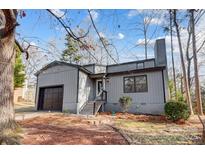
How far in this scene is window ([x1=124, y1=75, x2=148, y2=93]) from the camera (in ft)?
26.7

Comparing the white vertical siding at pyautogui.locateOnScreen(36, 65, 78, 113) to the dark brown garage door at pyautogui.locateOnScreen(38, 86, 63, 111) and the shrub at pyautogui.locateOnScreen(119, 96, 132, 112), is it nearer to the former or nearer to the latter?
the dark brown garage door at pyautogui.locateOnScreen(38, 86, 63, 111)

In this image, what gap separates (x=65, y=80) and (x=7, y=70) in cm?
543

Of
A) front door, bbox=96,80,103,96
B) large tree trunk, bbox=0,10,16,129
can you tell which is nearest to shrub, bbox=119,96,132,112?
front door, bbox=96,80,103,96

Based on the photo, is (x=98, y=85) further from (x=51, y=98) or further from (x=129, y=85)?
(x=51, y=98)

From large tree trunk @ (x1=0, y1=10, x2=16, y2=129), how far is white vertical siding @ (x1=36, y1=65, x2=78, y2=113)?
4925 mm

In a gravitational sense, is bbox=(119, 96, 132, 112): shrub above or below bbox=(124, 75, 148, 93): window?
below

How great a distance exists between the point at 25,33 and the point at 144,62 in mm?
6763

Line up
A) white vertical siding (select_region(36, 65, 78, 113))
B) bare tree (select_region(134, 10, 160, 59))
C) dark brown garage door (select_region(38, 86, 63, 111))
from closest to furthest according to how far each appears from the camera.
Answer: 1. bare tree (select_region(134, 10, 160, 59))
2. white vertical siding (select_region(36, 65, 78, 113))
3. dark brown garage door (select_region(38, 86, 63, 111))

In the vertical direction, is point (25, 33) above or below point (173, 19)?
below

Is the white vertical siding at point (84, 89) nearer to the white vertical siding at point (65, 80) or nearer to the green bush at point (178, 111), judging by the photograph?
the white vertical siding at point (65, 80)

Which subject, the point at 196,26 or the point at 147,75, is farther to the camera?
the point at 147,75
